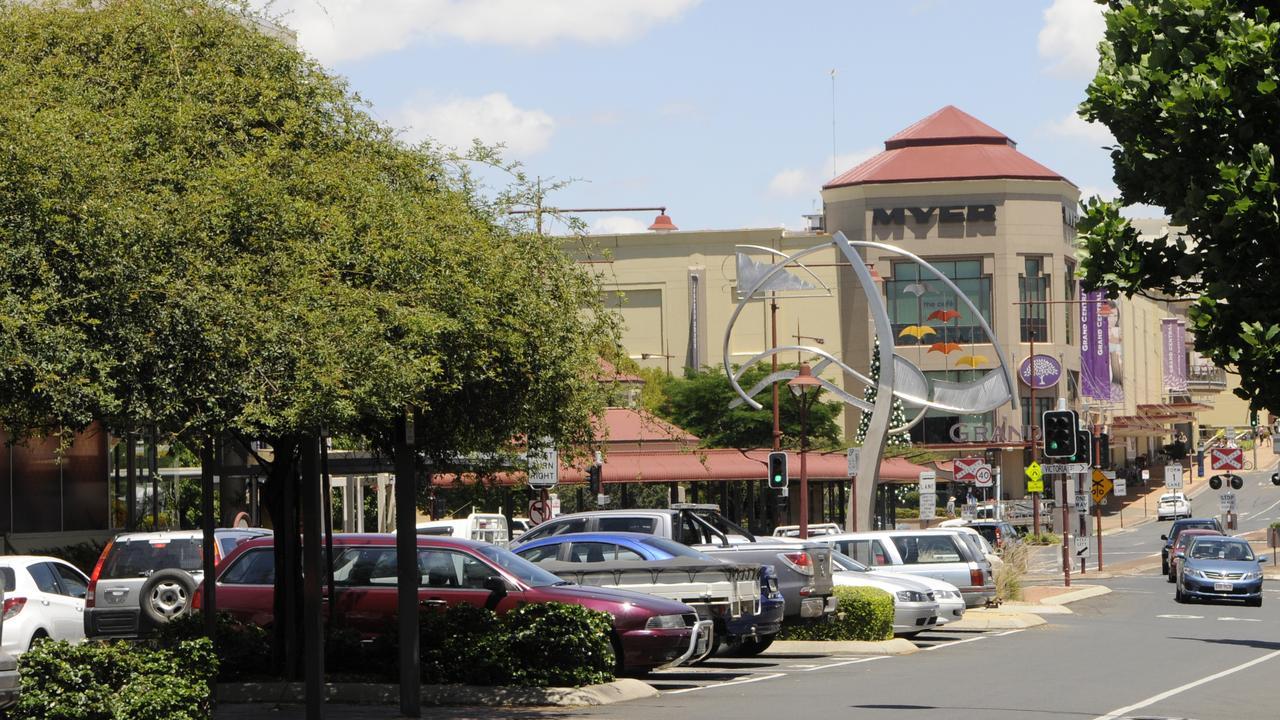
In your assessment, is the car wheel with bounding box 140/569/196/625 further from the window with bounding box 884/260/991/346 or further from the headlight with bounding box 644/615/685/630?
the window with bounding box 884/260/991/346

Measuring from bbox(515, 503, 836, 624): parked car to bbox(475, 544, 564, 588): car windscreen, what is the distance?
4.02 m

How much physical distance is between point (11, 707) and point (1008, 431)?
300 ft

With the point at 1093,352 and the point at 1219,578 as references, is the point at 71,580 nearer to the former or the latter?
the point at 1219,578

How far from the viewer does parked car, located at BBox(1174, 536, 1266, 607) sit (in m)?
35.6

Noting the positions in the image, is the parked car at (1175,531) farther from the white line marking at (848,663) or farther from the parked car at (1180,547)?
the white line marking at (848,663)

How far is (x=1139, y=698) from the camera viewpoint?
1755cm

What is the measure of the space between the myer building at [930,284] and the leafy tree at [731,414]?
18.9 metres

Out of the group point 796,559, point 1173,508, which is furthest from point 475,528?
point 1173,508

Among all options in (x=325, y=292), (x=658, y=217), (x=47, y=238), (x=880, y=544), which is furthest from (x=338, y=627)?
(x=658, y=217)

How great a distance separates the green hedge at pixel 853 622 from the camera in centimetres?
2400

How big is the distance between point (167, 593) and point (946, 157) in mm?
89403

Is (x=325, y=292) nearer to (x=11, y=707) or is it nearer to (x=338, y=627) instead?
(x=11, y=707)

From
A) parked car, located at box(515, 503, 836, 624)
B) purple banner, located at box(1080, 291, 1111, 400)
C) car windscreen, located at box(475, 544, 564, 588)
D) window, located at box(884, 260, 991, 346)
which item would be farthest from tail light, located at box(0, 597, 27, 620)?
purple banner, located at box(1080, 291, 1111, 400)

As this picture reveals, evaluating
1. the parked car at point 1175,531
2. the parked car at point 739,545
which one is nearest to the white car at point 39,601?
the parked car at point 739,545
